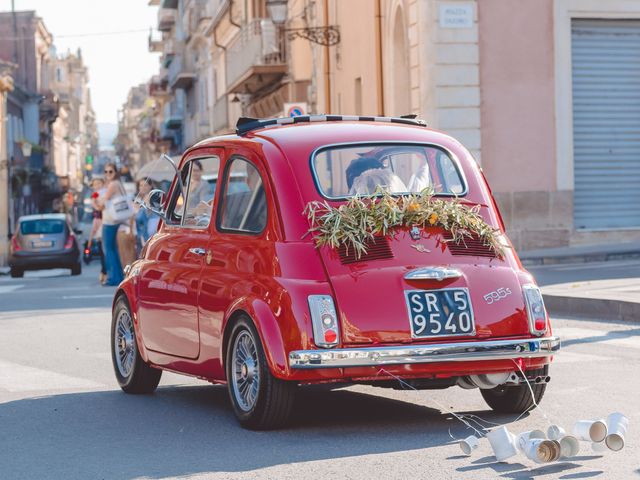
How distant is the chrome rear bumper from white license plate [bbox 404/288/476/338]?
89 millimetres

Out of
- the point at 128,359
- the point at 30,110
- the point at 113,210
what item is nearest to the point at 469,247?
the point at 128,359

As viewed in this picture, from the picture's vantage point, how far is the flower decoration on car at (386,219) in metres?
7.85

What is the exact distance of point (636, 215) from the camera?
2655 centimetres

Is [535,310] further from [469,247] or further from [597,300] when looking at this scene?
[597,300]

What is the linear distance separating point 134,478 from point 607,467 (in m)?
2.05

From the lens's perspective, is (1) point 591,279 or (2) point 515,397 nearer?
(2) point 515,397

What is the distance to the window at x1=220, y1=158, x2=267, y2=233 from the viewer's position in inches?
329

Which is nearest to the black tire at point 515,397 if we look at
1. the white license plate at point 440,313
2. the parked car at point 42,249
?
the white license plate at point 440,313

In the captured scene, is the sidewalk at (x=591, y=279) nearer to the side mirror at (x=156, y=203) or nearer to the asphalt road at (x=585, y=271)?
the asphalt road at (x=585, y=271)

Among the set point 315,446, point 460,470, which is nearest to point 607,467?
point 460,470

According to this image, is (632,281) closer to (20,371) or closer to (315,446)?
(20,371)

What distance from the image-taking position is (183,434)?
7.89 m

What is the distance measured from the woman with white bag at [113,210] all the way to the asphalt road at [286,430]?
29.1 feet

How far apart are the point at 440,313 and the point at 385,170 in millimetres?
1145
